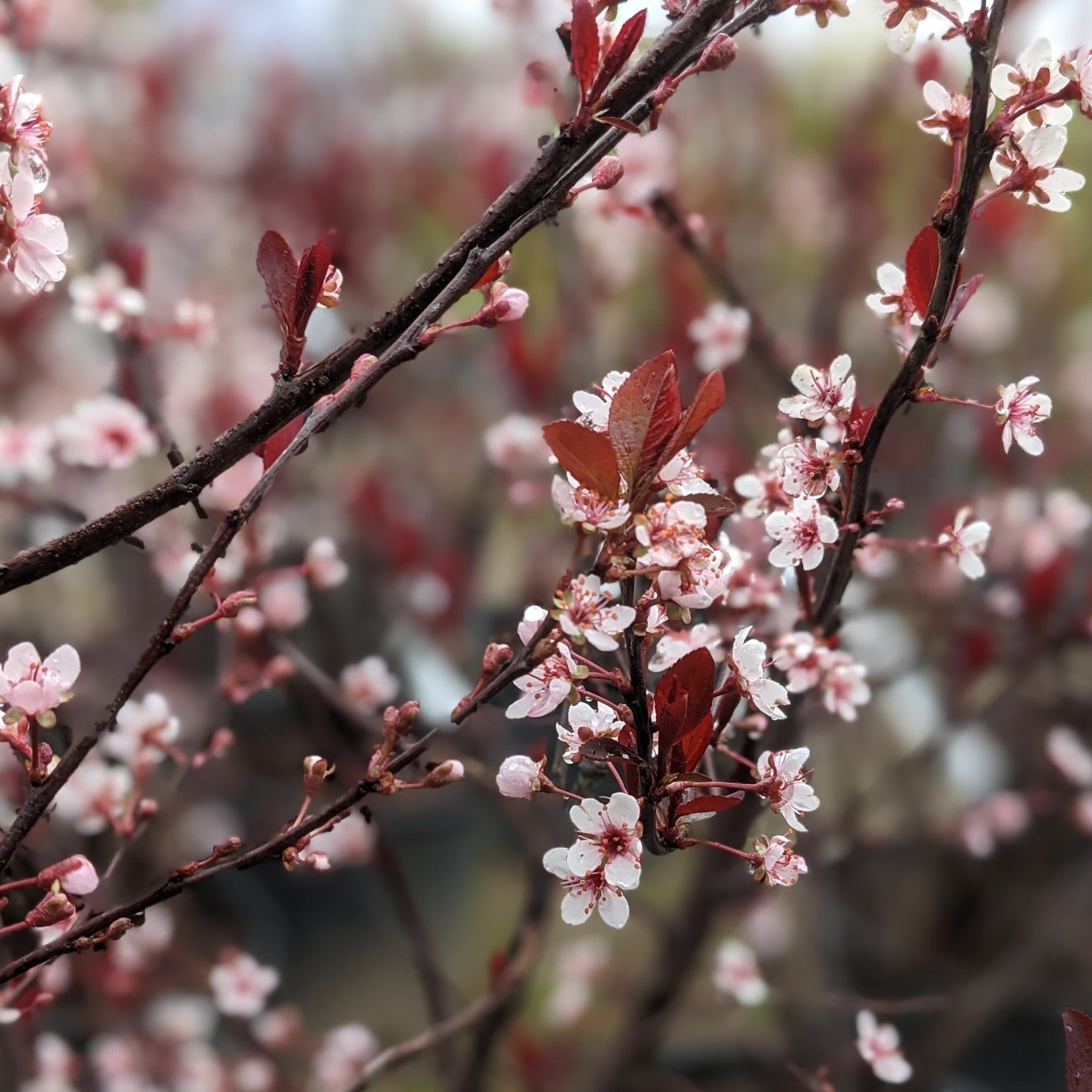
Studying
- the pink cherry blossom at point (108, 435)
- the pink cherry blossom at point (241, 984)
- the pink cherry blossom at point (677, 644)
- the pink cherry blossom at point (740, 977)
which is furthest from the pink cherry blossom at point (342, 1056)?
the pink cherry blossom at point (677, 644)

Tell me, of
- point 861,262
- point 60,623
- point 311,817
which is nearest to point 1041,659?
point 861,262

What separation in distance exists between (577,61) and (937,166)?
1.23m

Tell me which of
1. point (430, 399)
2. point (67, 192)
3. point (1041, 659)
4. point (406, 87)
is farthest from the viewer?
point (406, 87)

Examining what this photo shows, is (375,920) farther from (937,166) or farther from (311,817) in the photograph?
(937,166)

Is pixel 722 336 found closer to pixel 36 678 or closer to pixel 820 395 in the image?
pixel 820 395

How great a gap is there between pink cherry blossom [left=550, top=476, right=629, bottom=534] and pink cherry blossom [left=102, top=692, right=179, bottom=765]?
348mm

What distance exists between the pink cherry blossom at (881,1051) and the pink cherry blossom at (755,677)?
1.06ft

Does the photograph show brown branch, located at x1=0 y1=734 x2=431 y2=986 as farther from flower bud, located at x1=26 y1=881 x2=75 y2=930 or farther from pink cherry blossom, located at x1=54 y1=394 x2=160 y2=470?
pink cherry blossom, located at x1=54 y1=394 x2=160 y2=470

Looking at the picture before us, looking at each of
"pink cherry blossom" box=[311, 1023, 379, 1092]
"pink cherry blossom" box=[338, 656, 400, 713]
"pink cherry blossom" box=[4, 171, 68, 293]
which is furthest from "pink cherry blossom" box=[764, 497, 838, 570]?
"pink cherry blossom" box=[311, 1023, 379, 1092]

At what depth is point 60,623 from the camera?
1635 mm

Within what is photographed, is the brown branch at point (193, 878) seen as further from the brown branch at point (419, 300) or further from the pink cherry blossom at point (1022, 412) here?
the pink cherry blossom at point (1022, 412)

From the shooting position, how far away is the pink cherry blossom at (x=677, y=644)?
0.43 meters

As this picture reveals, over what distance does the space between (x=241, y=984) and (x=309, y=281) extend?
64 cm

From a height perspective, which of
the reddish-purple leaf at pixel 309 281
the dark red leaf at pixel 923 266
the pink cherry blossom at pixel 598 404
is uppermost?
the reddish-purple leaf at pixel 309 281
